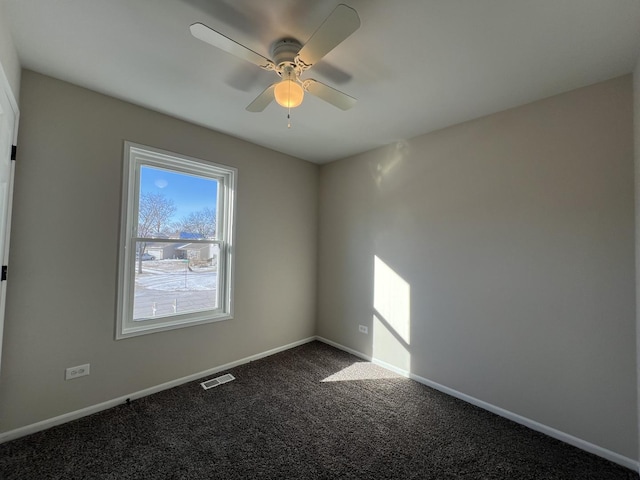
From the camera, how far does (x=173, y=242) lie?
2818 millimetres

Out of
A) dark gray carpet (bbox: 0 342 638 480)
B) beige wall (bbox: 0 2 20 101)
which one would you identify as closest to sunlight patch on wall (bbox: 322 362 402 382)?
dark gray carpet (bbox: 0 342 638 480)

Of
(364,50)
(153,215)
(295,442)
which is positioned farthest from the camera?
(153,215)

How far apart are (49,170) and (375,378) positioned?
3.47 m

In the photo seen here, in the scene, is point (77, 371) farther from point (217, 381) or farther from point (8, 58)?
point (8, 58)

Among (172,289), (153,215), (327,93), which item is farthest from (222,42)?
(172,289)

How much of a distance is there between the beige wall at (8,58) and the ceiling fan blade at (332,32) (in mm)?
1637

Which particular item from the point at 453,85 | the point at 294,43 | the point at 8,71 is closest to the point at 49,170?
the point at 8,71

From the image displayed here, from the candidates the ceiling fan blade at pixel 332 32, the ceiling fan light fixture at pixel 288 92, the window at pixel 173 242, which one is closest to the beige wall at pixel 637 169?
the ceiling fan blade at pixel 332 32

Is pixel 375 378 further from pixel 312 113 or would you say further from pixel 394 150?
pixel 312 113

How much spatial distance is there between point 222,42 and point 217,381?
2898 millimetres

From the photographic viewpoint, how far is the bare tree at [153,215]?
2605mm

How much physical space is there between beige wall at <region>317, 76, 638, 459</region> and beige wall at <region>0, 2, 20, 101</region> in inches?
122

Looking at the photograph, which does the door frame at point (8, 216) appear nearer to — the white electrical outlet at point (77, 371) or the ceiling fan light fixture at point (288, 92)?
the white electrical outlet at point (77, 371)

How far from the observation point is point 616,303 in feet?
6.13
